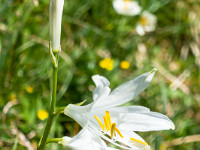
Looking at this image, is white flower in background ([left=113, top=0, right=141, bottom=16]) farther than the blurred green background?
Yes

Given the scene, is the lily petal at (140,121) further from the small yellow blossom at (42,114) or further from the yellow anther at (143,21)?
the yellow anther at (143,21)

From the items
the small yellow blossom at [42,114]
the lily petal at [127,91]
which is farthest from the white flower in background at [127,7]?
the lily petal at [127,91]

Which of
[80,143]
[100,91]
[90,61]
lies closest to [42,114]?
[90,61]

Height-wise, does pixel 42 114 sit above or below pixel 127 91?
above

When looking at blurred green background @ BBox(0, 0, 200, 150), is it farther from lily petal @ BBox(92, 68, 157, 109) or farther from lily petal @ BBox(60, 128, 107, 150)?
lily petal @ BBox(60, 128, 107, 150)

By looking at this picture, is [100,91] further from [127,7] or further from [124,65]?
[127,7]

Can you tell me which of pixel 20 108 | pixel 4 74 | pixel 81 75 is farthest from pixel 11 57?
pixel 81 75

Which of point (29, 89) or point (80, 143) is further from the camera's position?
point (29, 89)

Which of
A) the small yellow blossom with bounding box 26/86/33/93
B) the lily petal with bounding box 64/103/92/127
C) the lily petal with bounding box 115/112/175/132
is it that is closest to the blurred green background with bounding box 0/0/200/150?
the small yellow blossom with bounding box 26/86/33/93
